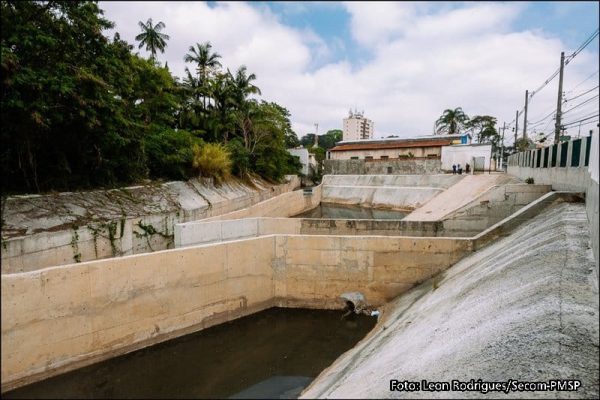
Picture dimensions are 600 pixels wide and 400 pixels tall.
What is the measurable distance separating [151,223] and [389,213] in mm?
21651

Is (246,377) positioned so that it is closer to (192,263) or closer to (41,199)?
(192,263)

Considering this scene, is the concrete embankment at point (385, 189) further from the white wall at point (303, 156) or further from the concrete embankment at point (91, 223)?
the concrete embankment at point (91, 223)

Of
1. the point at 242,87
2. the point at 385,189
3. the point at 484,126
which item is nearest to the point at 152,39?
the point at 242,87

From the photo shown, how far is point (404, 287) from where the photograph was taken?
11.0 metres

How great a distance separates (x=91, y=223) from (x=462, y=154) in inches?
1260

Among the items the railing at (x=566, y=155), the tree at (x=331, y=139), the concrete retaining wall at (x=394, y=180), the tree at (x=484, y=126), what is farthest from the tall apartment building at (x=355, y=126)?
the railing at (x=566, y=155)

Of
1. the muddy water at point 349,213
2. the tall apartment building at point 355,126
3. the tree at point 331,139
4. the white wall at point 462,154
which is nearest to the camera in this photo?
the muddy water at point 349,213

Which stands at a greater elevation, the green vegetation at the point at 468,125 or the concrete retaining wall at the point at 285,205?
the green vegetation at the point at 468,125

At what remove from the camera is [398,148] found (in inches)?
1652

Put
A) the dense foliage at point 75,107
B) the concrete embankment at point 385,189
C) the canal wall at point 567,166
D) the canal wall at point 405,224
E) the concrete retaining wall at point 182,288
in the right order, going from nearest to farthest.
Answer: the concrete retaining wall at point 182,288 < the dense foliage at point 75,107 < the canal wall at point 567,166 < the canal wall at point 405,224 < the concrete embankment at point 385,189

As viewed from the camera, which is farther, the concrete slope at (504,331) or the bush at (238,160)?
the bush at (238,160)

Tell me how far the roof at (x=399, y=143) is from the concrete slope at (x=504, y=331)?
1319 inches

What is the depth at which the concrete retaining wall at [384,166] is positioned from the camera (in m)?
33.7

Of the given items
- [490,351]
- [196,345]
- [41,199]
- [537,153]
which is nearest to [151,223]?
[41,199]
